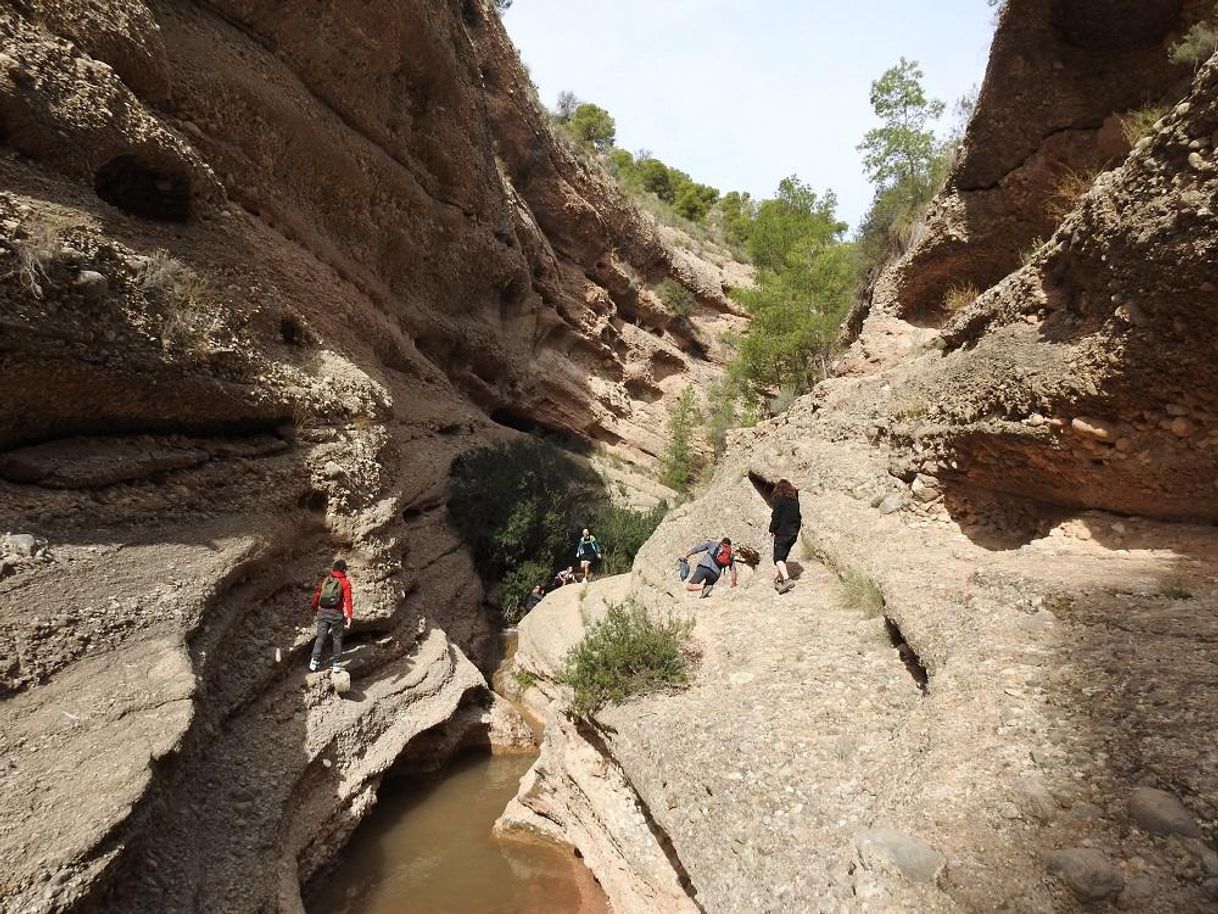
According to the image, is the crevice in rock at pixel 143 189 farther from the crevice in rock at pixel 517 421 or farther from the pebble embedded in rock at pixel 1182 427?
the crevice in rock at pixel 517 421

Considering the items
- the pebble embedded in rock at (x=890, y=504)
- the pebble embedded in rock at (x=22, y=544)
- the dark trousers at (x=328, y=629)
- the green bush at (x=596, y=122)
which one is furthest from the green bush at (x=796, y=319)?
the green bush at (x=596, y=122)

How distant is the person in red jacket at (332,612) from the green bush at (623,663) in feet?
8.93

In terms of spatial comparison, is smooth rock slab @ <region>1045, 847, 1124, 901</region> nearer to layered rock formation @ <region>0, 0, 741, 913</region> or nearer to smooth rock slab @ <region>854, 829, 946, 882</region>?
smooth rock slab @ <region>854, 829, 946, 882</region>

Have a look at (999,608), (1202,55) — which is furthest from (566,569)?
(1202,55)

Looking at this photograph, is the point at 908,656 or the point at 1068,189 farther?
the point at 1068,189

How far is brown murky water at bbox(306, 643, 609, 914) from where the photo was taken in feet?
20.9

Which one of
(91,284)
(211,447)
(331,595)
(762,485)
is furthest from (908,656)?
(91,284)

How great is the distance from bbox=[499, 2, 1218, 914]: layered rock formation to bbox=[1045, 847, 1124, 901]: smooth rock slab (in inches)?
0.4

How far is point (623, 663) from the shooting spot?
21.8ft

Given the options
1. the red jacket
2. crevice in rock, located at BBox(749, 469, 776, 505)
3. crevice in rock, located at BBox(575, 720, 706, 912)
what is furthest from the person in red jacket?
crevice in rock, located at BBox(749, 469, 776, 505)

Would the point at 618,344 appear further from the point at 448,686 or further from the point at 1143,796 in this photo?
the point at 1143,796

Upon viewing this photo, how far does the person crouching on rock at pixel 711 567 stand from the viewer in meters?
8.92

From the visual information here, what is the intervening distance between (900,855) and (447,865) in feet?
18.8

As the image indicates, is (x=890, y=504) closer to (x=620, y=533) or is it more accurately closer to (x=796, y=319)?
(x=620, y=533)
